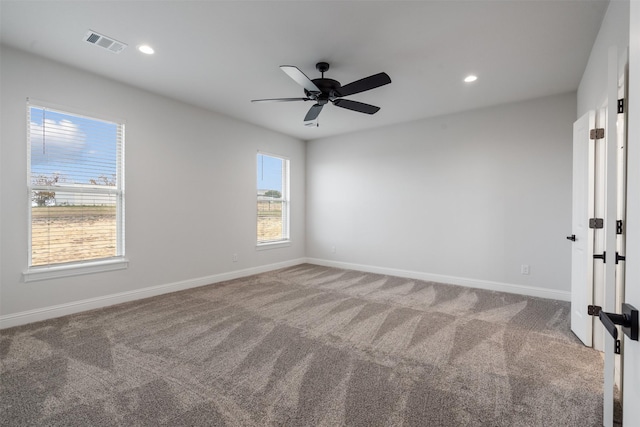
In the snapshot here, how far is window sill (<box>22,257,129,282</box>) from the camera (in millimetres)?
3072

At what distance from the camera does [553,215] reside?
→ 4.02m

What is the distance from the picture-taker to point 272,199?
19.6ft

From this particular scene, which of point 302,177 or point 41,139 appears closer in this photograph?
point 41,139

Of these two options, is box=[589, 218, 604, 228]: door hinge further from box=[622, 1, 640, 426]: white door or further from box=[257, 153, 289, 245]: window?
box=[257, 153, 289, 245]: window

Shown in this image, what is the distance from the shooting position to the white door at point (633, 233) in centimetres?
67

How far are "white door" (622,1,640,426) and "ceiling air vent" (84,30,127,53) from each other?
3.62 metres

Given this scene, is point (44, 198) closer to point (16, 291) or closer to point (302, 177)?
point (16, 291)

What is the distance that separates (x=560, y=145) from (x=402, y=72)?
2518 millimetres

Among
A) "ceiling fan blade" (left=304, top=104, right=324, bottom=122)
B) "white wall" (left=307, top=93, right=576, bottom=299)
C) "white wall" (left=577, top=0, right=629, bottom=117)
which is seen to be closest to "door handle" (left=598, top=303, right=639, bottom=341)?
"white wall" (left=577, top=0, right=629, bottom=117)

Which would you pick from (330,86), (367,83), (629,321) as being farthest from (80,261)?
(629,321)

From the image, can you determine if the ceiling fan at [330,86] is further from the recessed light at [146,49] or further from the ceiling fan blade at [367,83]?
the recessed light at [146,49]

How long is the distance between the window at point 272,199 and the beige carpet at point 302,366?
2.24 metres

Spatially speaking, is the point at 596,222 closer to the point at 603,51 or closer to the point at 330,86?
the point at 603,51

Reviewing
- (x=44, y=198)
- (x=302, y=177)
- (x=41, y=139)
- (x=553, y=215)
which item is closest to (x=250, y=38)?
(x=41, y=139)
